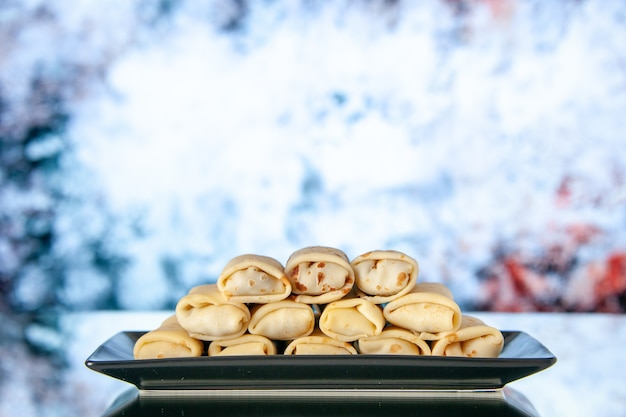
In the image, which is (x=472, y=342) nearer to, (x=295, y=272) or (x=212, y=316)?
(x=295, y=272)

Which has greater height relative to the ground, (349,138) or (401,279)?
(349,138)

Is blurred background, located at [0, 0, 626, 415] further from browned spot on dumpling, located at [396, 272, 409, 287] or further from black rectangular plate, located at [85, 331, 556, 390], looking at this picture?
black rectangular plate, located at [85, 331, 556, 390]

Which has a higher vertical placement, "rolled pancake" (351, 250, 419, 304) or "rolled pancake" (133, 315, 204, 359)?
"rolled pancake" (351, 250, 419, 304)

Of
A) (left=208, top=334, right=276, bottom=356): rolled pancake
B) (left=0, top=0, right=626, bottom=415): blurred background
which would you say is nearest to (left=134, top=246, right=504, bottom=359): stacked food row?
(left=208, top=334, right=276, bottom=356): rolled pancake

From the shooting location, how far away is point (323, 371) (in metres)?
0.99

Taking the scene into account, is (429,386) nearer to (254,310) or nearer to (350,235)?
(254,310)

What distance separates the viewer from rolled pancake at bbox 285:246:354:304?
1122 mm

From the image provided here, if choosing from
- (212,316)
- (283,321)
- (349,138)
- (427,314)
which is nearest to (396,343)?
(427,314)

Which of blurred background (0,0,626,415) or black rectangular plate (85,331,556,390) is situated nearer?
black rectangular plate (85,331,556,390)

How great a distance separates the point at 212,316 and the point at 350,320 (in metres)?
0.20

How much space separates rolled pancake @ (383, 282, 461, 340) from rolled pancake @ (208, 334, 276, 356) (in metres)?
0.19

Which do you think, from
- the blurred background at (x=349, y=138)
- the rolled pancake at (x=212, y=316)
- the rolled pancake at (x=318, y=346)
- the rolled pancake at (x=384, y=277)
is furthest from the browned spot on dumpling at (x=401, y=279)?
the blurred background at (x=349, y=138)

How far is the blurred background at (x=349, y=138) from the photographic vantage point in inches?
109

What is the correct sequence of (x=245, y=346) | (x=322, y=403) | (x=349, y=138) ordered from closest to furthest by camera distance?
(x=322, y=403), (x=245, y=346), (x=349, y=138)
